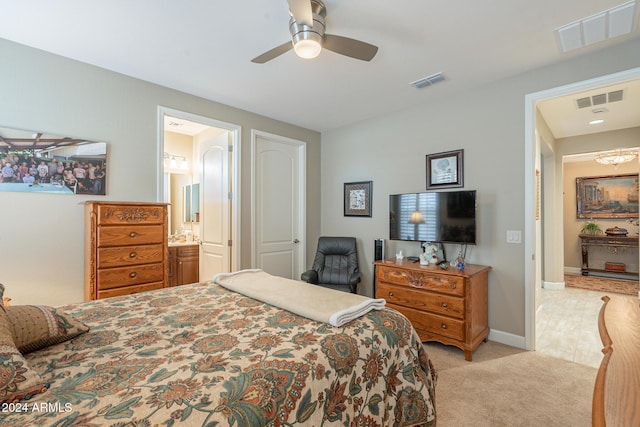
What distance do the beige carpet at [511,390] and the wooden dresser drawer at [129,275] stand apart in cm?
246

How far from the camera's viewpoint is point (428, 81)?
2.93 meters

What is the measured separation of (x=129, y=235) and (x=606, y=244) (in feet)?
26.3

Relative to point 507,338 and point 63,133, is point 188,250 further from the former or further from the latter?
point 507,338

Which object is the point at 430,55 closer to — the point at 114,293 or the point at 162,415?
the point at 162,415

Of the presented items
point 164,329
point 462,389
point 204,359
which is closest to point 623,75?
point 462,389

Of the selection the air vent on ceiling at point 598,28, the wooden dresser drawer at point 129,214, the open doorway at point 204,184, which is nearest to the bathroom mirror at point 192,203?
the open doorway at point 204,184

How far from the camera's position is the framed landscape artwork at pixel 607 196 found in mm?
5575

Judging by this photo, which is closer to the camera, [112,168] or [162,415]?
[162,415]

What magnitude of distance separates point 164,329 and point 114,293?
1.38 m

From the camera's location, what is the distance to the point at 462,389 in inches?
84.4

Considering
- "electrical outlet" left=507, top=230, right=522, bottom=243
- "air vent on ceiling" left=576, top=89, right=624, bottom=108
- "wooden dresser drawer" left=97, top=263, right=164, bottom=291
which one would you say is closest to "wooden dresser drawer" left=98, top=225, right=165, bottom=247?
"wooden dresser drawer" left=97, top=263, right=164, bottom=291

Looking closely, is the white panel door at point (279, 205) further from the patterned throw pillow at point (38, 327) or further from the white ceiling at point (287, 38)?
the patterned throw pillow at point (38, 327)

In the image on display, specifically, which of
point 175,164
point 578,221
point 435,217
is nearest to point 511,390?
point 435,217

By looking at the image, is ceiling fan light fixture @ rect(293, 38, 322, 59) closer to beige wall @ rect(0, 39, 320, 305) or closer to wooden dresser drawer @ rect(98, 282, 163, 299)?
beige wall @ rect(0, 39, 320, 305)
